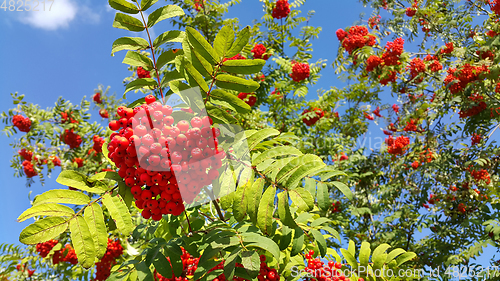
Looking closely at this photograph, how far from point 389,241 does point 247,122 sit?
3710mm

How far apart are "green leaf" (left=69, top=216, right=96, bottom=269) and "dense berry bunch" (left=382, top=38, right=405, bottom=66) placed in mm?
5707

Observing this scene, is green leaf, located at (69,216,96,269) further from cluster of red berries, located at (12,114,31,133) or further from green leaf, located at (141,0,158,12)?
cluster of red berries, located at (12,114,31,133)

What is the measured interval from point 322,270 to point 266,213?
1.19 m

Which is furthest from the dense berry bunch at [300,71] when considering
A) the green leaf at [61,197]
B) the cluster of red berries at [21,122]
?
the cluster of red berries at [21,122]

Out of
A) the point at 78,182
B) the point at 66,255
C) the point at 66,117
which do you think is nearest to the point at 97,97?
the point at 66,117

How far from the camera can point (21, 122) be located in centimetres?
555

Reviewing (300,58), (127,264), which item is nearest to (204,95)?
(127,264)

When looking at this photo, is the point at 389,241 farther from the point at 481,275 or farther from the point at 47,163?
the point at 47,163

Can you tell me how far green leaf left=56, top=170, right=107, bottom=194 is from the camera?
130cm

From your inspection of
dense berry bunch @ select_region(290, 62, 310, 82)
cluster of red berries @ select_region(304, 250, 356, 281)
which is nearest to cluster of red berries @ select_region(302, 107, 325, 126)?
dense berry bunch @ select_region(290, 62, 310, 82)

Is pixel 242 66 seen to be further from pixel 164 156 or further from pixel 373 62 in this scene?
pixel 373 62

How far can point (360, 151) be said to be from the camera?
6.34 meters

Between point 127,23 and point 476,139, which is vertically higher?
point 476,139

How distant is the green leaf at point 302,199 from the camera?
1276 mm
